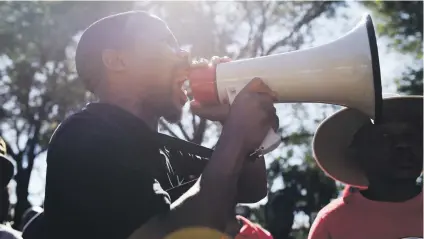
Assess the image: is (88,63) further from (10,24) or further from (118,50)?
(10,24)

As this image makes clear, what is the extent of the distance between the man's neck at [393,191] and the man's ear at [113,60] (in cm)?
186

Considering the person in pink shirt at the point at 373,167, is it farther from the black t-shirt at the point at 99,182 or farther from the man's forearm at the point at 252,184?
the black t-shirt at the point at 99,182

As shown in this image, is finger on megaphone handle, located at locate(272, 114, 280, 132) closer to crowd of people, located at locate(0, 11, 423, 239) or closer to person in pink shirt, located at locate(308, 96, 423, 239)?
crowd of people, located at locate(0, 11, 423, 239)

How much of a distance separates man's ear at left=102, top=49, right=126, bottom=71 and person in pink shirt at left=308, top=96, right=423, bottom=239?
167 centimetres

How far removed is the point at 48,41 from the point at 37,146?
2.94 m

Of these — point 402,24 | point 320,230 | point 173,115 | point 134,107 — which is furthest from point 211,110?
point 402,24

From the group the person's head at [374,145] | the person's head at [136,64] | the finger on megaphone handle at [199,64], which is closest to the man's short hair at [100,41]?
the person's head at [136,64]

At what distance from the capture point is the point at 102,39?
7.69ft

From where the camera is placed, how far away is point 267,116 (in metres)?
2.03

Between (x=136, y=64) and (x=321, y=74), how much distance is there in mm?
624

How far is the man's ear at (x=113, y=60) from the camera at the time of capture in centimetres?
231

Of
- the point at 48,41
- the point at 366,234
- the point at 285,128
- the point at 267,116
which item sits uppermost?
the point at 267,116

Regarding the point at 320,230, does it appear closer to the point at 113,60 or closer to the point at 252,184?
the point at 252,184

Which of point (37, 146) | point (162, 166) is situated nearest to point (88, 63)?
point (162, 166)
